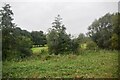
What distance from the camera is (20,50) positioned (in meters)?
16.3

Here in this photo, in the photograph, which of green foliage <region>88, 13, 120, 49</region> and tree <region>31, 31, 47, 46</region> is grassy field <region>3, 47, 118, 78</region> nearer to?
tree <region>31, 31, 47, 46</region>

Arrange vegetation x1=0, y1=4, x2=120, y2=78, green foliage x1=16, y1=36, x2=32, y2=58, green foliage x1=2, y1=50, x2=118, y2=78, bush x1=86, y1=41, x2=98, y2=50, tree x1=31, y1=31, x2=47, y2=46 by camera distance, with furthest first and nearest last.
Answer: bush x1=86, y1=41, x2=98, y2=50 → tree x1=31, y1=31, x2=47, y2=46 → green foliage x1=16, y1=36, x2=32, y2=58 → vegetation x1=0, y1=4, x2=120, y2=78 → green foliage x1=2, y1=50, x2=118, y2=78

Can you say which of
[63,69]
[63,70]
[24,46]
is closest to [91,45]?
[24,46]

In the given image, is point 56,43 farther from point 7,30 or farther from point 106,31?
point 106,31

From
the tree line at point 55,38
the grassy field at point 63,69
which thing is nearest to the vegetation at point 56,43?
the tree line at point 55,38

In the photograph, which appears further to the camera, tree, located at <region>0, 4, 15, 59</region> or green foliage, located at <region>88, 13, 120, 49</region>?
green foliage, located at <region>88, 13, 120, 49</region>

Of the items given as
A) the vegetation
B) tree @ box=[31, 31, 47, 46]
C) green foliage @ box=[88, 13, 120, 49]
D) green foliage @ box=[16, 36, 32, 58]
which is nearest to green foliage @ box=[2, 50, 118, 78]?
the vegetation

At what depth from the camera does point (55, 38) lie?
18016 mm

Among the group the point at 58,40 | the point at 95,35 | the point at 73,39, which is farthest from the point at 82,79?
the point at 95,35

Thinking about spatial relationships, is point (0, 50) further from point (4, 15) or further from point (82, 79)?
point (82, 79)

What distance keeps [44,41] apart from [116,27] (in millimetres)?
6092

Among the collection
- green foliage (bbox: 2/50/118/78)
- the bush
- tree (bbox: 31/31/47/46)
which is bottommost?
green foliage (bbox: 2/50/118/78)

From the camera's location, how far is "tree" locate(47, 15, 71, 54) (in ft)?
58.6

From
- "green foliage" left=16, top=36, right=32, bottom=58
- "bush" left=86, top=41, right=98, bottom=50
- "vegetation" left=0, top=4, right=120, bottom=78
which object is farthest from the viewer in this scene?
"bush" left=86, top=41, right=98, bottom=50
